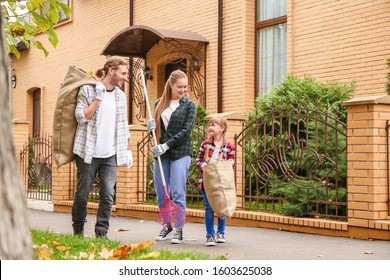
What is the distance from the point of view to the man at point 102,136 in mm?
7137

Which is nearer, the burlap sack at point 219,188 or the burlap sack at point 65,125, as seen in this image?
the burlap sack at point 65,125

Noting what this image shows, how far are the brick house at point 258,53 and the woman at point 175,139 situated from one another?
1.82 metres

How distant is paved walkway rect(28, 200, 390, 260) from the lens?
6.77 m

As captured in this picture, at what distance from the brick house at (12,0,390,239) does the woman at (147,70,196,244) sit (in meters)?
1.82

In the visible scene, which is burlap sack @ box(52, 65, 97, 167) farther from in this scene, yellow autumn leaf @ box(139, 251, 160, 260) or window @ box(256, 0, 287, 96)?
window @ box(256, 0, 287, 96)

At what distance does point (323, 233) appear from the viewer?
845 cm

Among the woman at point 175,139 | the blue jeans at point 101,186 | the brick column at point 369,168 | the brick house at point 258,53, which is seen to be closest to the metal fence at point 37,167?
the brick house at point 258,53

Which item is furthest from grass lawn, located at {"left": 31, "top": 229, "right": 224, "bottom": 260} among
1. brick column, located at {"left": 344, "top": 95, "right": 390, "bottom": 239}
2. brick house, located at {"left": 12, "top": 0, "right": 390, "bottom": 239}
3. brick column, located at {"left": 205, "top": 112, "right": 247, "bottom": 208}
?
brick column, located at {"left": 205, "top": 112, "right": 247, "bottom": 208}

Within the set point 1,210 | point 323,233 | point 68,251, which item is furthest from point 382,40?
point 1,210

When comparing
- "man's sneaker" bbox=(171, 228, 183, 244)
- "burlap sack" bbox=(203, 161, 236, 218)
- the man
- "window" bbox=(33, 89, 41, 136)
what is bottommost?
"man's sneaker" bbox=(171, 228, 183, 244)

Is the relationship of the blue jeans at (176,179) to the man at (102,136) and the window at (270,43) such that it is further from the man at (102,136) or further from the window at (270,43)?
the window at (270,43)

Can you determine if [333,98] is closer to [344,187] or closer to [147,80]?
[344,187]

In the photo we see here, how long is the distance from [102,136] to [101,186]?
1.69 ft

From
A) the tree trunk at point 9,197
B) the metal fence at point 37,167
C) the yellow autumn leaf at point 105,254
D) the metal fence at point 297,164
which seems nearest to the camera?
the tree trunk at point 9,197
